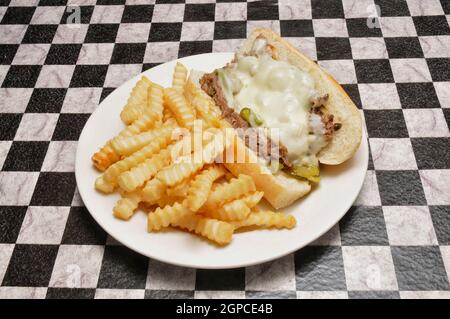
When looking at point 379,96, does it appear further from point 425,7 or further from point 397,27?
point 425,7

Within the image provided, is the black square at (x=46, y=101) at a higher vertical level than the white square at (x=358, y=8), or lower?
lower

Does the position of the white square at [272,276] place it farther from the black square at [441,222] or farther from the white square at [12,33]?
the white square at [12,33]

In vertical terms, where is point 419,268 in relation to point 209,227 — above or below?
below

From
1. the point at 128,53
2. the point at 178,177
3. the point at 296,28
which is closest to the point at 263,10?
the point at 296,28

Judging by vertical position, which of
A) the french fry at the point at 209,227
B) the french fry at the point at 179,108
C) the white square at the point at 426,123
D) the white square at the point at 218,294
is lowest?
the white square at the point at 218,294

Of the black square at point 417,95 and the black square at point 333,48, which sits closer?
the black square at point 417,95

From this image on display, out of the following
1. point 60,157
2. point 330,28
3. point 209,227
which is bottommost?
point 60,157

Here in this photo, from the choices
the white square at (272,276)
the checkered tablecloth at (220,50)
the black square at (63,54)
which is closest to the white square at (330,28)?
the checkered tablecloth at (220,50)
